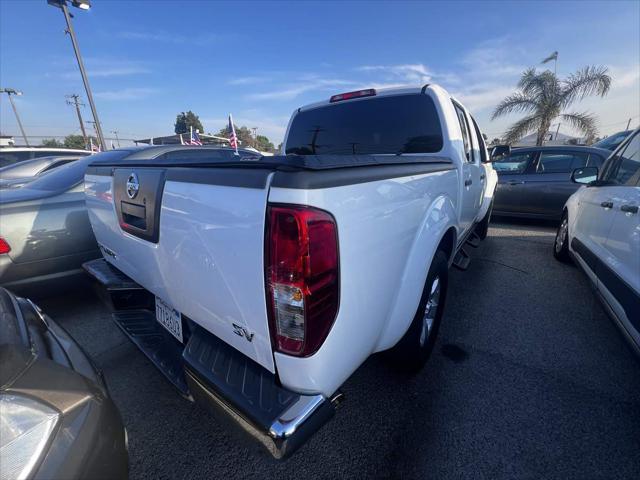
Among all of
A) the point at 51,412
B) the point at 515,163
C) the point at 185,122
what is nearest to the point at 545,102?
the point at 515,163

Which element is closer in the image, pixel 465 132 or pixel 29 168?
pixel 465 132

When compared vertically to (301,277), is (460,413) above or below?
below

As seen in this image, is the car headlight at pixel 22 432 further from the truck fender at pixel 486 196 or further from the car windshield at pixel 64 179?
the truck fender at pixel 486 196

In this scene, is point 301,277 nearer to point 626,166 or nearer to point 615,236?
point 615,236

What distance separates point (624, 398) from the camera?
192 cm

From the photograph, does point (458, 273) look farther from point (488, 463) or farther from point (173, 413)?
point (173, 413)

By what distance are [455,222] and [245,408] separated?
2044 millimetres

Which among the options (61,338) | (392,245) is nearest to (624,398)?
(392,245)

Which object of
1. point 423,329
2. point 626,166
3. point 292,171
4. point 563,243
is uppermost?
point 292,171

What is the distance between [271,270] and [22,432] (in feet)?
2.72

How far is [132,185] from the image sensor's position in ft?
5.00

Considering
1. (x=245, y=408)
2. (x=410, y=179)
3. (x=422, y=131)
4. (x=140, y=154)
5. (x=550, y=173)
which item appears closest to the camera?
(x=245, y=408)

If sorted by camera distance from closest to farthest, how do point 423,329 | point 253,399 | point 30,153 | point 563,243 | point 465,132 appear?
1. point 253,399
2. point 423,329
3. point 465,132
4. point 563,243
5. point 30,153

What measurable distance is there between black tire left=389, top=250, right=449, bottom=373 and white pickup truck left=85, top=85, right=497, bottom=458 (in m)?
0.02
